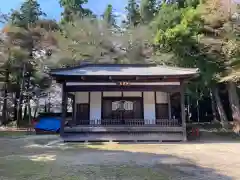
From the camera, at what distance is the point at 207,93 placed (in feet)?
79.5

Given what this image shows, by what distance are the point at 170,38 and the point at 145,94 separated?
12.4ft

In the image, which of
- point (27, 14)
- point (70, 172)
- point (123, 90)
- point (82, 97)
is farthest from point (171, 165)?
point (27, 14)

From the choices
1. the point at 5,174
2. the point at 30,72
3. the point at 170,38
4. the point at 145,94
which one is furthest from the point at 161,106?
the point at 30,72

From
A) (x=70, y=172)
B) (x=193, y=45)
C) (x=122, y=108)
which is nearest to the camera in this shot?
(x=70, y=172)

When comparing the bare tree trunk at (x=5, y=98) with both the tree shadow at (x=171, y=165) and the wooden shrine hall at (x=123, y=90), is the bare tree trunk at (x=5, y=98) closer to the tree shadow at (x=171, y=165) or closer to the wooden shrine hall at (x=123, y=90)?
the wooden shrine hall at (x=123, y=90)

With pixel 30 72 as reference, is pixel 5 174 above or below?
below

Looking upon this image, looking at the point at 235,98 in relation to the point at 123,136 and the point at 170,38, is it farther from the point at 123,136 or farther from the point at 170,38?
the point at 123,136

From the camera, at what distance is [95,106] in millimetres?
15836

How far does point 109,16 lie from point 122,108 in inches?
583

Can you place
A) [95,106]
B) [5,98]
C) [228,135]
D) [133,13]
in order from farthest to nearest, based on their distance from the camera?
[133,13] → [5,98] → [228,135] → [95,106]

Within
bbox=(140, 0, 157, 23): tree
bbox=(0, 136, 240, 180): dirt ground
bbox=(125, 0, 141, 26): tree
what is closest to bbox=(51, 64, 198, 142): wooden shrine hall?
bbox=(0, 136, 240, 180): dirt ground

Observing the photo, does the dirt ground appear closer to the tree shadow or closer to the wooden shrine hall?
the tree shadow

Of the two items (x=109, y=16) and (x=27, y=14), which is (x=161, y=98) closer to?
(x=109, y=16)

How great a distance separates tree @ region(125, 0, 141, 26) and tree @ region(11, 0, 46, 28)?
924cm
